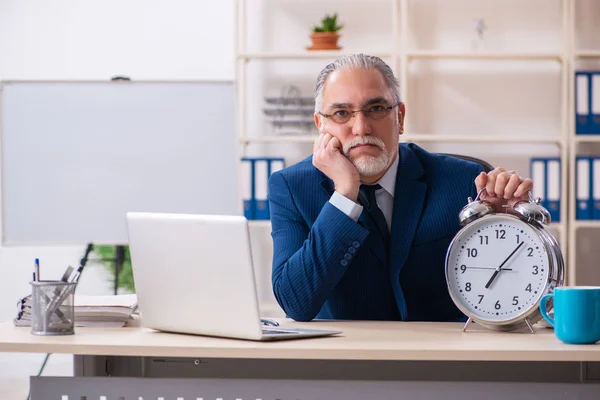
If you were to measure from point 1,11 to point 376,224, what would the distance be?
3302mm

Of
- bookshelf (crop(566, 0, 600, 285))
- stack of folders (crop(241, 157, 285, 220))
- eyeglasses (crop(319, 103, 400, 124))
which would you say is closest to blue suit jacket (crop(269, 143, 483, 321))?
eyeglasses (crop(319, 103, 400, 124))

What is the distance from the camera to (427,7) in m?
4.39

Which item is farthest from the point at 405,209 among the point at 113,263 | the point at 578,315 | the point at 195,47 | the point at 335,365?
the point at 113,263

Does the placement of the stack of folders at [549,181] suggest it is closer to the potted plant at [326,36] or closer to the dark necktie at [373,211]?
the potted plant at [326,36]

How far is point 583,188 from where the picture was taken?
13.3 ft

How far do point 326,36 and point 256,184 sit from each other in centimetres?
79

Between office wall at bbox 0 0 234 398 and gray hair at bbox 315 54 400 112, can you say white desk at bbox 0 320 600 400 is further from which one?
office wall at bbox 0 0 234 398

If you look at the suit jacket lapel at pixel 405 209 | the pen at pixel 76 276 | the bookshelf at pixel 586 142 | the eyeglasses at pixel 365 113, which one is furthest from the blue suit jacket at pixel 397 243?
the bookshelf at pixel 586 142

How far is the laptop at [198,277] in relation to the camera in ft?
4.81

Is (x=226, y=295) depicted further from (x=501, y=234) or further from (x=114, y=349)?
(x=501, y=234)

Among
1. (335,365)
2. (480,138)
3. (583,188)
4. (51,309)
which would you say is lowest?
(335,365)

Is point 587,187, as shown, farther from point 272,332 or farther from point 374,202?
point 272,332

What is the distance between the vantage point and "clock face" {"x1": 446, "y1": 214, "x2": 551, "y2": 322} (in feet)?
5.29

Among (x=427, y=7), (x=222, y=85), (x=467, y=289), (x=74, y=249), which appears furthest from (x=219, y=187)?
(x=467, y=289)
